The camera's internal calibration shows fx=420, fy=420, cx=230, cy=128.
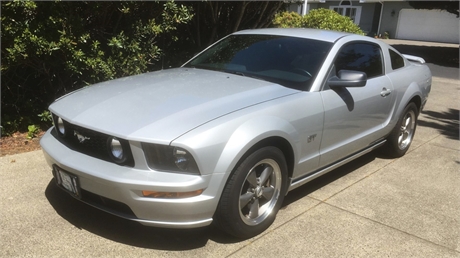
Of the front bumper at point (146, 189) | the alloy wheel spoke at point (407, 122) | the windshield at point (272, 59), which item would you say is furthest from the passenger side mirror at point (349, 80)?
the alloy wheel spoke at point (407, 122)

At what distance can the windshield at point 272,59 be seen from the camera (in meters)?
3.87

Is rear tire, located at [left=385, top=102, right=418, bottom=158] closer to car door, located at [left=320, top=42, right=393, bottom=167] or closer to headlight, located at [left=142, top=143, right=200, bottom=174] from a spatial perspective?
car door, located at [left=320, top=42, right=393, bottom=167]

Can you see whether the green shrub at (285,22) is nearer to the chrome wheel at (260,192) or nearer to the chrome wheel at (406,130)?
the chrome wheel at (406,130)

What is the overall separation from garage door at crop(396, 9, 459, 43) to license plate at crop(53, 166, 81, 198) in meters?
29.0

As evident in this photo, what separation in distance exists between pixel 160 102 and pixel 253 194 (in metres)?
1.00

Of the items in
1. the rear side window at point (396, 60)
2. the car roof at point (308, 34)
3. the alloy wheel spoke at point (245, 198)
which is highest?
the car roof at point (308, 34)

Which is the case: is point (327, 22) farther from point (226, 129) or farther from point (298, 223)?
point (226, 129)

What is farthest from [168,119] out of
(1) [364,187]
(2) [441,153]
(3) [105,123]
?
(2) [441,153]

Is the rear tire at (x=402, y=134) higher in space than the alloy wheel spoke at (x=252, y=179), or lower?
lower

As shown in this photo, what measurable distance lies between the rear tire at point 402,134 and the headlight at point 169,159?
127 inches

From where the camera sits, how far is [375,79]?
4.54m

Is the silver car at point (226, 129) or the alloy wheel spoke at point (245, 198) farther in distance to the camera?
the alloy wheel spoke at point (245, 198)

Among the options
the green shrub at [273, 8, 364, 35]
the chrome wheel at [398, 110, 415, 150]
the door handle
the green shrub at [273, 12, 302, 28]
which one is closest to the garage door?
the green shrub at [273, 12, 302, 28]

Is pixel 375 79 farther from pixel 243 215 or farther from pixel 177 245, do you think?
pixel 177 245
